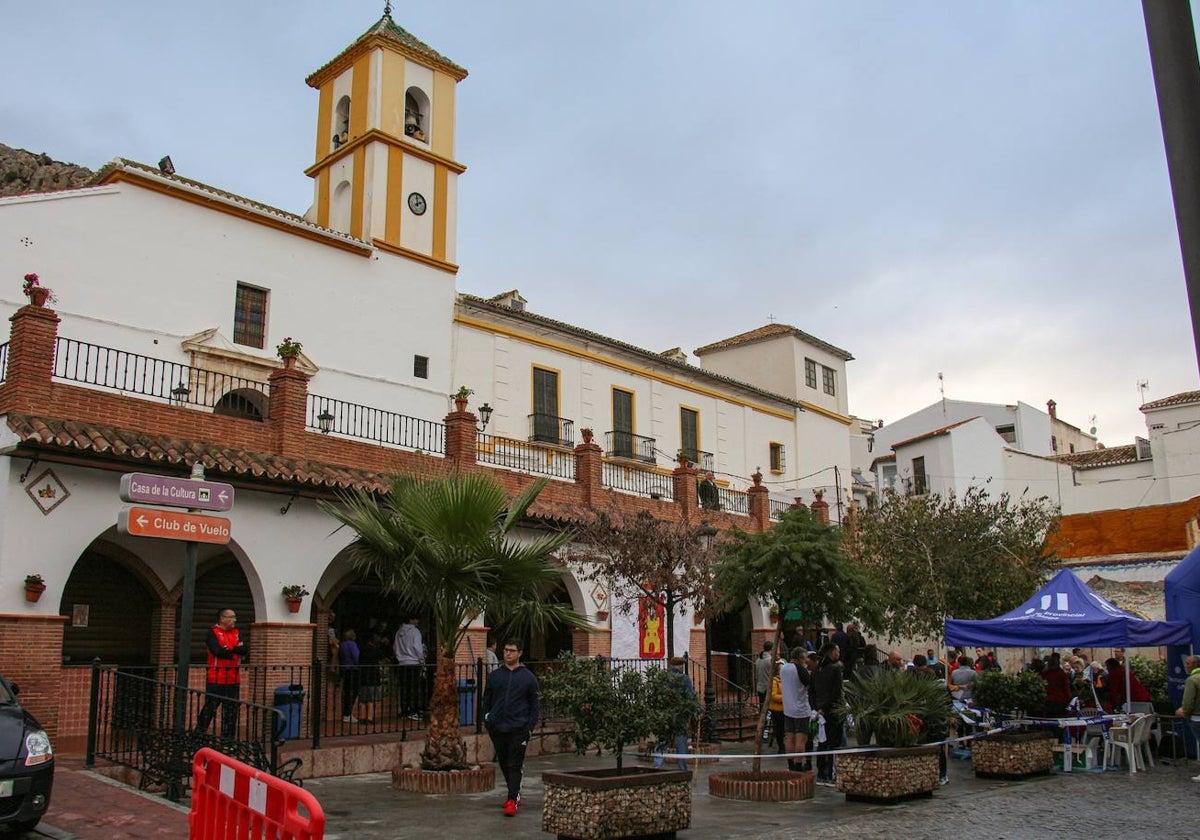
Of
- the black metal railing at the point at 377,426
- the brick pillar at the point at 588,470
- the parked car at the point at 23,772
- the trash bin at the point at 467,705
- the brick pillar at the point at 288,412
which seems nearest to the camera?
the parked car at the point at 23,772

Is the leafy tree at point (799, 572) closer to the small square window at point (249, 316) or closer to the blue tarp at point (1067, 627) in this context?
the blue tarp at point (1067, 627)

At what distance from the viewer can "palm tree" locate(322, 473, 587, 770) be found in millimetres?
12383

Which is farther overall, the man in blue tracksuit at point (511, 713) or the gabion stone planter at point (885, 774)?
the gabion stone planter at point (885, 774)

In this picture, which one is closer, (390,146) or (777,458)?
(390,146)

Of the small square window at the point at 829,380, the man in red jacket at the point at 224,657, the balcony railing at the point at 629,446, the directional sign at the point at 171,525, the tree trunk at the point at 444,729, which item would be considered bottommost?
the tree trunk at the point at 444,729

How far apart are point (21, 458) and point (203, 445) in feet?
8.22

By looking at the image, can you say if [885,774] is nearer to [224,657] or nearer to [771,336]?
[224,657]

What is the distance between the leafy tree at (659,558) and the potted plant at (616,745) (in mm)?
5432

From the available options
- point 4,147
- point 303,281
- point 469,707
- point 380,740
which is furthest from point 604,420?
point 4,147

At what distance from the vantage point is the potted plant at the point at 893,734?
37.6 feet

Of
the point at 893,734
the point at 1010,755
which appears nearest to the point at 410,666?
the point at 893,734

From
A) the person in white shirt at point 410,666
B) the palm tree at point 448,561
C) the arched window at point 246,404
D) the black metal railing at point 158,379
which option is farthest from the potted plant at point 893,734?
the arched window at point 246,404

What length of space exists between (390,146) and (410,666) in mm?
15333

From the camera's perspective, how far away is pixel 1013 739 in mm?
13602
